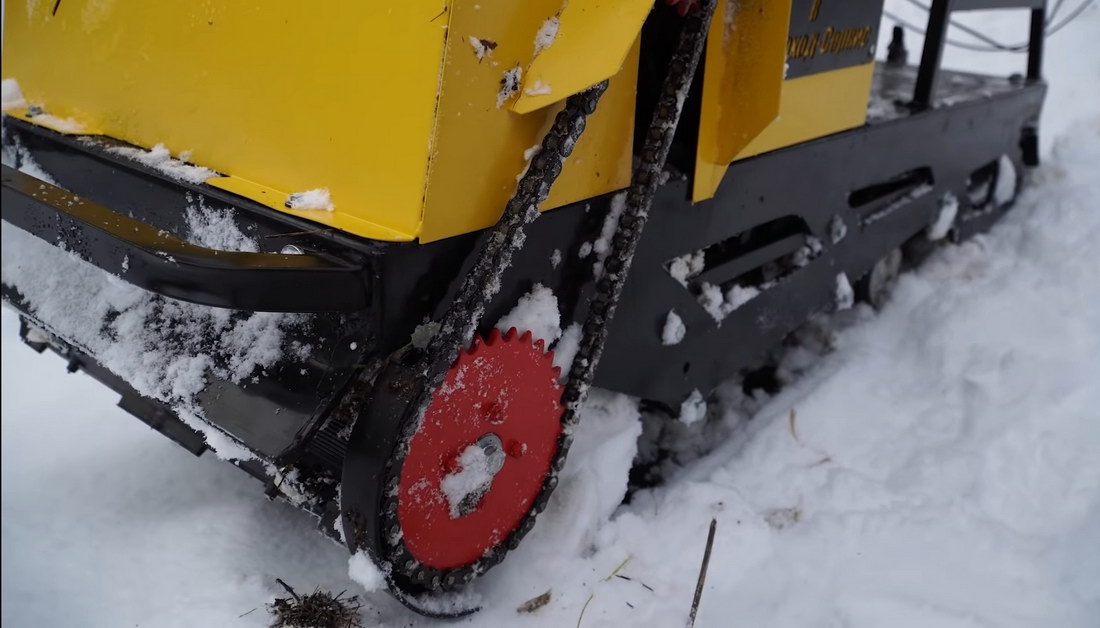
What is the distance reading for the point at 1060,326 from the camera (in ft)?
9.05

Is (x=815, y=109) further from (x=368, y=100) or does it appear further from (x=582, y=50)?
(x=368, y=100)

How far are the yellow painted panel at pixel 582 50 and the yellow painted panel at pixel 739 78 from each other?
424mm

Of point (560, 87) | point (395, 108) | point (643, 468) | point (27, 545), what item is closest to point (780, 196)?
point (643, 468)

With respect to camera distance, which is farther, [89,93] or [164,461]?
[164,461]

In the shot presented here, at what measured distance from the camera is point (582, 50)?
55.7 inches

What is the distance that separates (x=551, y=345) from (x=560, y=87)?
56 cm

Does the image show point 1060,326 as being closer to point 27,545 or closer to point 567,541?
point 567,541

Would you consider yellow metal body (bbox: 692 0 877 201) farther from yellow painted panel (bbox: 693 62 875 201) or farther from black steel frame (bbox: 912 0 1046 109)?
black steel frame (bbox: 912 0 1046 109)

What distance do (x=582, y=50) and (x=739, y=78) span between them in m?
0.55

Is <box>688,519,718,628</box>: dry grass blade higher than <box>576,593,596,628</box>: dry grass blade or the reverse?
higher

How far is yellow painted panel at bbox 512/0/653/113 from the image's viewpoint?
1386 millimetres

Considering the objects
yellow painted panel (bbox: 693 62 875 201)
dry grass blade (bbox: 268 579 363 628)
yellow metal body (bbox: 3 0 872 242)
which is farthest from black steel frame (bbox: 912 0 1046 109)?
dry grass blade (bbox: 268 579 363 628)

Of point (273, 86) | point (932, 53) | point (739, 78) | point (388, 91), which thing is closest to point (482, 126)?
point (388, 91)

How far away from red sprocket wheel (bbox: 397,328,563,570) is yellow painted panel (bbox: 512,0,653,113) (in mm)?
429
